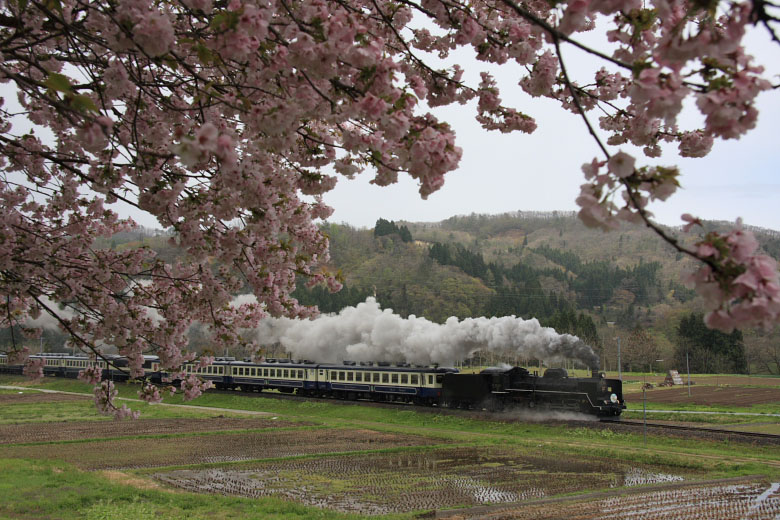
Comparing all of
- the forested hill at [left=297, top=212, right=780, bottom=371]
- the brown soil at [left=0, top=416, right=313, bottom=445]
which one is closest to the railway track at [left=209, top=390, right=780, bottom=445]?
the brown soil at [left=0, top=416, right=313, bottom=445]

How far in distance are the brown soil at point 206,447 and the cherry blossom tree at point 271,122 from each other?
8789 mm

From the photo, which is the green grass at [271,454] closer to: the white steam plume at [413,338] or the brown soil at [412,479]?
the brown soil at [412,479]

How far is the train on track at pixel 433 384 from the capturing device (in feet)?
85.9

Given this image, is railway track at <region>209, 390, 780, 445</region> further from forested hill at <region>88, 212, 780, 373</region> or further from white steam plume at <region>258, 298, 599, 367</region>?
forested hill at <region>88, 212, 780, 373</region>

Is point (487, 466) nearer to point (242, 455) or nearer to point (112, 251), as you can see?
point (242, 455)

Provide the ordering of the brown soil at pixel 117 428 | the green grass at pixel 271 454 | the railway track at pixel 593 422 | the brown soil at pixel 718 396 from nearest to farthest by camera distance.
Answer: the green grass at pixel 271 454 < the railway track at pixel 593 422 < the brown soil at pixel 117 428 < the brown soil at pixel 718 396

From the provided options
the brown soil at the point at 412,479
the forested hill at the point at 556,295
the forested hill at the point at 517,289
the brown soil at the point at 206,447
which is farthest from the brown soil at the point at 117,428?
the forested hill at the point at 517,289

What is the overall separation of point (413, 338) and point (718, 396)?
1931cm

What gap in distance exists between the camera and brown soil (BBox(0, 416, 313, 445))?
2236 centimetres

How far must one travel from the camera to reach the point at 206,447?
66.3 feet

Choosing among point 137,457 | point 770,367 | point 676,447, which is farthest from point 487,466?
point 770,367

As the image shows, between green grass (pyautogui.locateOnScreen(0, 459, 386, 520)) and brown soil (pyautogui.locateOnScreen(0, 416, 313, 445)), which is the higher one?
green grass (pyautogui.locateOnScreen(0, 459, 386, 520))

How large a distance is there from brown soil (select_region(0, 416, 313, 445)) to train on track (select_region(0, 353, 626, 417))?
7.43ft

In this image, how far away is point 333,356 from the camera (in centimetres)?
4681
